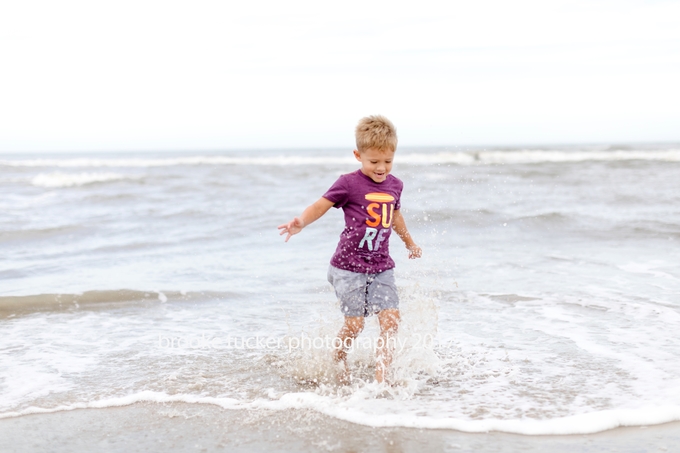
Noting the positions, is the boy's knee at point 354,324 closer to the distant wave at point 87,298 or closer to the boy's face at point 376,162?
the boy's face at point 376,162

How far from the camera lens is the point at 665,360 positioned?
4.14m

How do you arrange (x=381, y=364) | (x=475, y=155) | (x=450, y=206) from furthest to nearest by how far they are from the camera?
(x=475, y=155) < (x=450, y=206) < (x=381, y=364)

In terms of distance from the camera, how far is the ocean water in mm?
3596

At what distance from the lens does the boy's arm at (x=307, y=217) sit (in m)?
3.72

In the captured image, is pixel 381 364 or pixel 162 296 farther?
pixel 162 296

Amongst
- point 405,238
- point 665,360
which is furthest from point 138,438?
point 665,360

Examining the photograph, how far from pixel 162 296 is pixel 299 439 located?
3.63 m

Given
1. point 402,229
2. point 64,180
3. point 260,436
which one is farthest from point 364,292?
point 64,180

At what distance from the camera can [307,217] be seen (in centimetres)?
379

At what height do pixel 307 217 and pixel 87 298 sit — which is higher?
pixel 307 217

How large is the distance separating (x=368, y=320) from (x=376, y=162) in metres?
1.88

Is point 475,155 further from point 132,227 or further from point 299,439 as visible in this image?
point 299,439

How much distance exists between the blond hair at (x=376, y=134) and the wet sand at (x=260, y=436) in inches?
59.6

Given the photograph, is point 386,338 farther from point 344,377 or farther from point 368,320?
point 368,320
